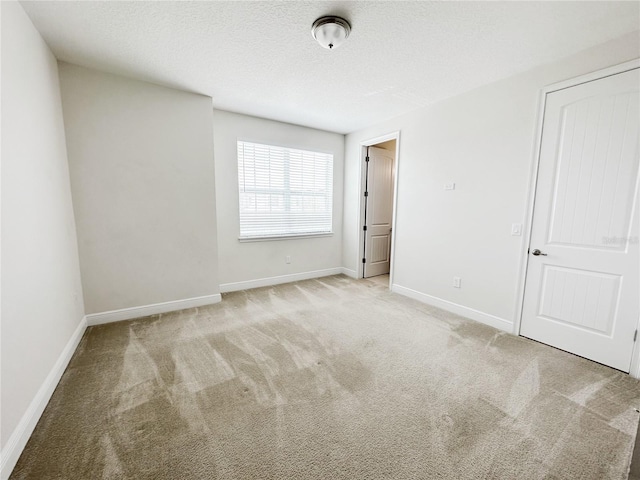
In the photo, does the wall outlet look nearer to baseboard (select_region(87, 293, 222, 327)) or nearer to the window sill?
the window sill

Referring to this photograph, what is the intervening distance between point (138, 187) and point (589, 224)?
4.34 metres

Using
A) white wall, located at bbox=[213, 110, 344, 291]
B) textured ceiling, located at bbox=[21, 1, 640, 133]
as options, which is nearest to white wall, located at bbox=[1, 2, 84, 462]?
textured ceiling, located at bbox=[21, 1, 640, 133]

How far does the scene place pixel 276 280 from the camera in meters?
4.32

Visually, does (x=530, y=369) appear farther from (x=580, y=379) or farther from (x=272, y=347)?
(x=272, y=347)

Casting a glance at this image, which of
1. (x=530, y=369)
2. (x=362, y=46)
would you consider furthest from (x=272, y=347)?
(x=362, y=46)

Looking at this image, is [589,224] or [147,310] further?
[147,310]

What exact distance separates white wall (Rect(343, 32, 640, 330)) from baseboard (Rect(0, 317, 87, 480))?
12.2ft

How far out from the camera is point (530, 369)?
6.88ft

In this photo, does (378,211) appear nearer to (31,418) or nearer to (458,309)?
(458,309)

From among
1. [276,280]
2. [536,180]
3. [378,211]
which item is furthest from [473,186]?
[276,280]

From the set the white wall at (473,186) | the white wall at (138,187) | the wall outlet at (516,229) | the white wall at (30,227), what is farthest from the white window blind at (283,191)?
the wall outlet at (516,229)

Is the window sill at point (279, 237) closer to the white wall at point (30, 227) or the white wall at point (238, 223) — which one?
the white wall at point (238, 223)

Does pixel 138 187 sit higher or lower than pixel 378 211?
higher

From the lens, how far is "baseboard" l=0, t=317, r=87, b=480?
49.1 inches
